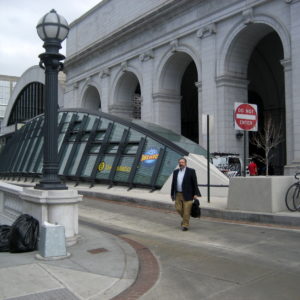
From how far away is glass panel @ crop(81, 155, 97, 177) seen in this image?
796 inches

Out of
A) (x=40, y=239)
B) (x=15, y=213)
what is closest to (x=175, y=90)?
(x=15, y=213)

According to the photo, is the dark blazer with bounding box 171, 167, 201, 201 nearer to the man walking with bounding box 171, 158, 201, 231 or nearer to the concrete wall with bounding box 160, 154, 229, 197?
the man walking with bounding box 171, 158, 201, 231

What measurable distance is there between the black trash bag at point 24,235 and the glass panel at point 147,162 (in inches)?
397

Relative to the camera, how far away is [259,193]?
35.5 ft

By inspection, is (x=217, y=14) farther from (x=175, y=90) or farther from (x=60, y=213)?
(x=60, y=213)

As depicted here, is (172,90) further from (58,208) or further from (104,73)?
(58,208)

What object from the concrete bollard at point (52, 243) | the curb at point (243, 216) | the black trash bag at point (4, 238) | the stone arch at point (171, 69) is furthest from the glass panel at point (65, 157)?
the concrete bollard at point (52, 243)

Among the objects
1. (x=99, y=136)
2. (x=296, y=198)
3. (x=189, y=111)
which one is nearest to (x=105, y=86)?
(x=189, y=111)

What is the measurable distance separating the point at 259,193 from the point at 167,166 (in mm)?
6373

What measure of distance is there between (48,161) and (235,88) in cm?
2083

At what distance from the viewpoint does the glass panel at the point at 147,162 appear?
17250 mm

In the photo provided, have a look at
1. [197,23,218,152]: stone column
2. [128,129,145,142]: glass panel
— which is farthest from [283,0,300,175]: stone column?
[128,129,145,142]: glass panel

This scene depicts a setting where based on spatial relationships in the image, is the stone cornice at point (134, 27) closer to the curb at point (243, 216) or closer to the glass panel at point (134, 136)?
the glass panel at point (134, 136)

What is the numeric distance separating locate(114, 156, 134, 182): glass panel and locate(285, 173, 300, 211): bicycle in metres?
8.66
